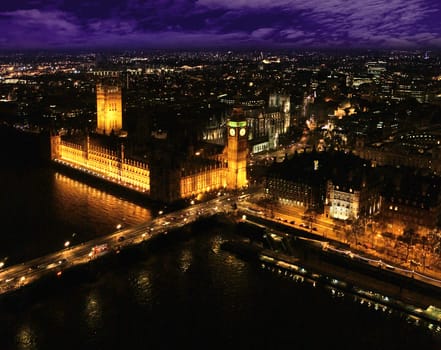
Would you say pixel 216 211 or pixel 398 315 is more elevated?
pixel 216 211

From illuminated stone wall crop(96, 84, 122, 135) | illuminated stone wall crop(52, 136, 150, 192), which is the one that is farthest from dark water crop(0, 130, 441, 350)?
illuminated stone wall crop(96, 84, 122, 135)

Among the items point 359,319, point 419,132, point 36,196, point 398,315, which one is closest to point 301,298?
point 359,319

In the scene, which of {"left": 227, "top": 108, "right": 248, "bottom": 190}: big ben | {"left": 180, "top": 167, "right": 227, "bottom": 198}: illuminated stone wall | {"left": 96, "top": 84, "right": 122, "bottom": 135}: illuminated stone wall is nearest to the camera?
{"left": 180, "top": 167, "right": 227, "bottom": 198}: illuminated stone wall

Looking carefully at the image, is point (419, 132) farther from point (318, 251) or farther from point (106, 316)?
point (106, 316)

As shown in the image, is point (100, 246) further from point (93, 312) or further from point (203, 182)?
point (203, 182)

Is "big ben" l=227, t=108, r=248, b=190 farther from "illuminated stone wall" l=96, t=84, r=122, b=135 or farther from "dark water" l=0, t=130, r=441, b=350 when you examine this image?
"illuminated stone wall" l=96, t=84, r=122, b=135

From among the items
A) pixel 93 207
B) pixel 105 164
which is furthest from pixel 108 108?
pixel 93 207
